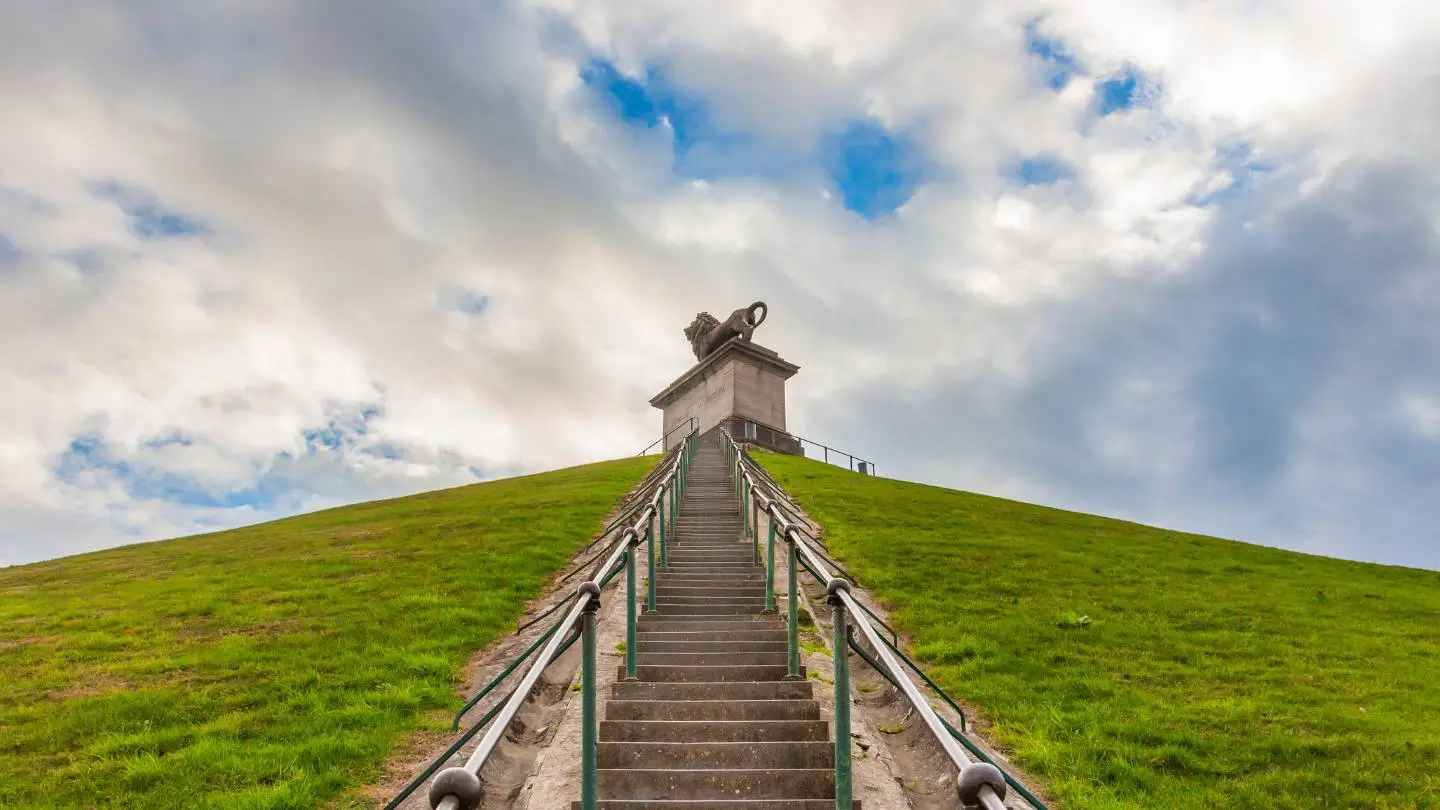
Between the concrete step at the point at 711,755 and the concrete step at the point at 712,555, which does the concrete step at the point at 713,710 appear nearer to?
the concrete step at the point at 711,755

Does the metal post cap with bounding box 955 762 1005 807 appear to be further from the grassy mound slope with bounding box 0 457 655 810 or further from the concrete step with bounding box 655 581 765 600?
the concrete step with bounding box 655 581 765 600

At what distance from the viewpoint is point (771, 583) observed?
8.18m

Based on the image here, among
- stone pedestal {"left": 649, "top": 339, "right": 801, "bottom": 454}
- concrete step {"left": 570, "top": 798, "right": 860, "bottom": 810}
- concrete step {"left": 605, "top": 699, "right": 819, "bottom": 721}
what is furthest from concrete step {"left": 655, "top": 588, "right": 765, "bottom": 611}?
stone pedestal {"left": 649, "top": 339, "right": 801, "bottom": 454}

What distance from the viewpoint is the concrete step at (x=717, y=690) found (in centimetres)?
608

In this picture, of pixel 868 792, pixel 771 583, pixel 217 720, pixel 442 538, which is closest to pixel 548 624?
pixel 771 583

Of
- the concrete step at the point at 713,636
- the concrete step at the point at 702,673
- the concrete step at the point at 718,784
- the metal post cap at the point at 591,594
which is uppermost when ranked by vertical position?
the metal post cap at the point at 591,594

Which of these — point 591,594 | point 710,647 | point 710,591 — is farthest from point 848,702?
point 710,591

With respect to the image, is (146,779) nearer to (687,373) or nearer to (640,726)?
(640,726)

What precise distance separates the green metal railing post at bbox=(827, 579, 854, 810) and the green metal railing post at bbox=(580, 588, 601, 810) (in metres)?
1.22

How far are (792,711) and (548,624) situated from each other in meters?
4.09

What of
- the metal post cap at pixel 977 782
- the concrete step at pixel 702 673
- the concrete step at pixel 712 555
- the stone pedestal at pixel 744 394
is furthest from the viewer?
the stone pedestal at pixel 744 394

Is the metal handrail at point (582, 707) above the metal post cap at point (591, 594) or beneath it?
beneath

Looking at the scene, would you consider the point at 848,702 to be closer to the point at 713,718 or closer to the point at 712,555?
the point at 713,718

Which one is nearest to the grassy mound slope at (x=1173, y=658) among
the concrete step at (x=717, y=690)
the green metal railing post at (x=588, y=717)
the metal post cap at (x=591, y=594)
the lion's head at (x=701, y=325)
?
the concrete step at (x=717, y=690)
